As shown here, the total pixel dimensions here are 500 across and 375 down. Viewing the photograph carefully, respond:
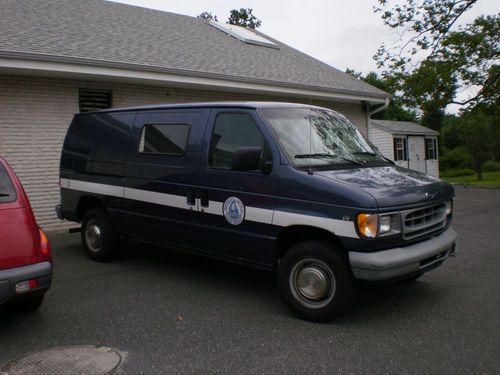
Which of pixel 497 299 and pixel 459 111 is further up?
pixel 459 111

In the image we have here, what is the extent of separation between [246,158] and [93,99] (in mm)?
6366

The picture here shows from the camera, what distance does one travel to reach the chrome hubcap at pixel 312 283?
14.5 ft

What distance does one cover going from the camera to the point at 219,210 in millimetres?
5211

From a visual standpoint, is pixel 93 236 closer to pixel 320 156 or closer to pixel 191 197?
pixel 191 197

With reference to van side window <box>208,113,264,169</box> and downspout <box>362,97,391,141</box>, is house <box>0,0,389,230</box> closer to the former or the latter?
downspout <box>362,97,391,141</box>

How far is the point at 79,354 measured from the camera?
3.90 m

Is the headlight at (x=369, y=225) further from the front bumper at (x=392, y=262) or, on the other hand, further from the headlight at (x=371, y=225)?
the front bumper at (x=392, y=262)


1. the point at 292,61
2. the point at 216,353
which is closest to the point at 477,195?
the point at 292,61

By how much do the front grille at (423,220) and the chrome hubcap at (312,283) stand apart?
801mm

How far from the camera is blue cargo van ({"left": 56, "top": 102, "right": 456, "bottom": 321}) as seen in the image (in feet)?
14.2

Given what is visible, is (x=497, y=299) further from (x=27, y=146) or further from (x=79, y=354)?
(x=27, y=146)

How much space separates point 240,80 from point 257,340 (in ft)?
25.8

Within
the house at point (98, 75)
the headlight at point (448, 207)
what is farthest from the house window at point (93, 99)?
the headlight at point (448, 207)

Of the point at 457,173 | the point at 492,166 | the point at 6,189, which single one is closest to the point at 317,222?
the point at 6,189
